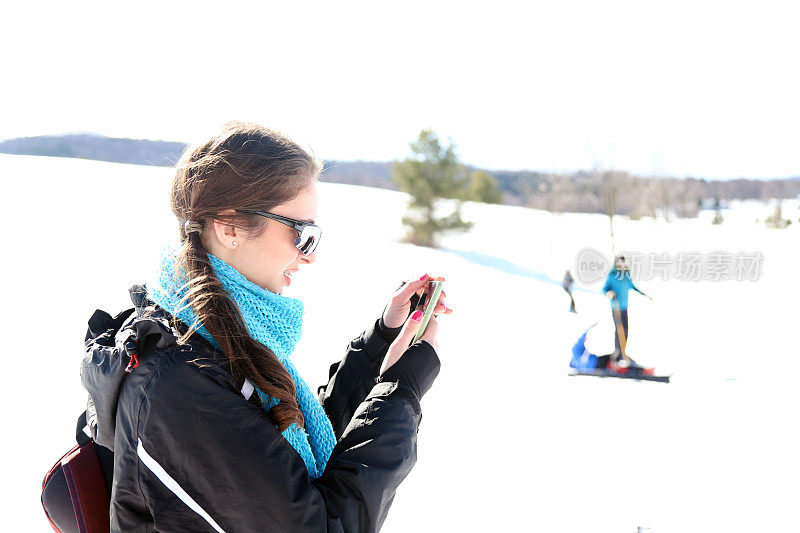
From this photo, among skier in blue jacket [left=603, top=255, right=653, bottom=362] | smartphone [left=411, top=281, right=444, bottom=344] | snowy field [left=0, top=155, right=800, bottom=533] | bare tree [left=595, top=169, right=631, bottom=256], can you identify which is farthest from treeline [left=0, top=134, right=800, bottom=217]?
smartphone [left=411, top=281, right=444, bottom=344]

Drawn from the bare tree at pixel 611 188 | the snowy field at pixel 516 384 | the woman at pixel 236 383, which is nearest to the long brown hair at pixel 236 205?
the woman at pixel 236 383

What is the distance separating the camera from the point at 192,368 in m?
1.22

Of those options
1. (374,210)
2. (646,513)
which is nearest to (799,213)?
(374,210)

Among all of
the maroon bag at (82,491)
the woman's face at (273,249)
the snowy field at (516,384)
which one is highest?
the woman's face at (273,249)

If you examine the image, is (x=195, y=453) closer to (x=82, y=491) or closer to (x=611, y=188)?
(x=82, y=491)

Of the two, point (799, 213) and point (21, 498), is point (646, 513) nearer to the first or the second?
point (21, 498)

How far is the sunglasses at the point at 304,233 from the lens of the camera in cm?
148

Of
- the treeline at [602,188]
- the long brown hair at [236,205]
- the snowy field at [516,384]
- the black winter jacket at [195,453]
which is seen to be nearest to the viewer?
the black winter jacket at [195,453]

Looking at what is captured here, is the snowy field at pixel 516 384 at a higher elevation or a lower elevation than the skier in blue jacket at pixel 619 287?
lower

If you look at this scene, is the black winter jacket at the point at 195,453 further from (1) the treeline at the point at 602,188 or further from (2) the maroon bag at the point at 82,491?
(1) the treeline at the point at 602,188

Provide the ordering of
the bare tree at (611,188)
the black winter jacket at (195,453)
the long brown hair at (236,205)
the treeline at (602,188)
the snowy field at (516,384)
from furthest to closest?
the bare tree at (611,188)
the treeline at (602,188)
the snowy field at (516,384)
the long brown hair at (236,205)
the black winter jacket at (195,453)

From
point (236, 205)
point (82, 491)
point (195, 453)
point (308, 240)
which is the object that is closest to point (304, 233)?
point (308, 240)

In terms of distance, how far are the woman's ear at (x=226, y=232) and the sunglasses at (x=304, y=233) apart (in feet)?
0.28

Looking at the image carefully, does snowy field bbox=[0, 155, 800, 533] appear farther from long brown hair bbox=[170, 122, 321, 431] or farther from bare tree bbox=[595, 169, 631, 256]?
bare tree bbox=[595, 169, 631, 256]
